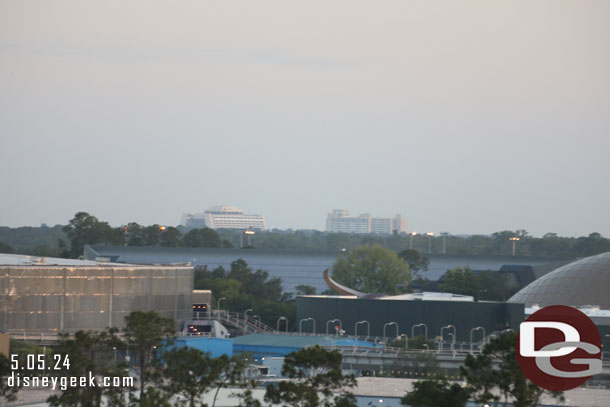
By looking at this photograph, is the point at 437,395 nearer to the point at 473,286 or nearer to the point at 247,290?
the point at 473,286

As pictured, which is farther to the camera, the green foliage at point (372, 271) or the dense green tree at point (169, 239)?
the dense green tree at point (169, 239)

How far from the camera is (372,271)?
154 metres

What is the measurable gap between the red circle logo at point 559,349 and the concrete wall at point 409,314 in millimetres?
5253

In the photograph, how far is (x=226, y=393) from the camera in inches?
2304

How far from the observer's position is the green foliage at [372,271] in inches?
5969

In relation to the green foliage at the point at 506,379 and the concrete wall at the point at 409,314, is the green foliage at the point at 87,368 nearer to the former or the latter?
the green foliage at the point at 506,379

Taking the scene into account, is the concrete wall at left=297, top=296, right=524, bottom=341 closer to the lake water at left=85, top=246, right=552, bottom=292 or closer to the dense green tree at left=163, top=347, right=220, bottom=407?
the lake water at left=85, top=246, right=552, bottom=292

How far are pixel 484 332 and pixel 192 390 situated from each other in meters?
58.0

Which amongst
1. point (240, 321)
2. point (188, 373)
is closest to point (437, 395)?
point (188, 373)

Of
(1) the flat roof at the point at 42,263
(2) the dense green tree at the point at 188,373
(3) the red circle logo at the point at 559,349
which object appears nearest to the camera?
(2) the dense green tree at the point at 188,373

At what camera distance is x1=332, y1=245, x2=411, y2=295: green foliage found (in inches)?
5969

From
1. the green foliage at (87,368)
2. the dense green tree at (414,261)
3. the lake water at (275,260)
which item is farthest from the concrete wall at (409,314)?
the dense green tree at (414,261)

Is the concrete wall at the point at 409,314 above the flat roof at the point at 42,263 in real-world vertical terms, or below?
below

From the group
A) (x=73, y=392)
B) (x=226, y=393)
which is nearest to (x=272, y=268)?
(x=226, y=393)
